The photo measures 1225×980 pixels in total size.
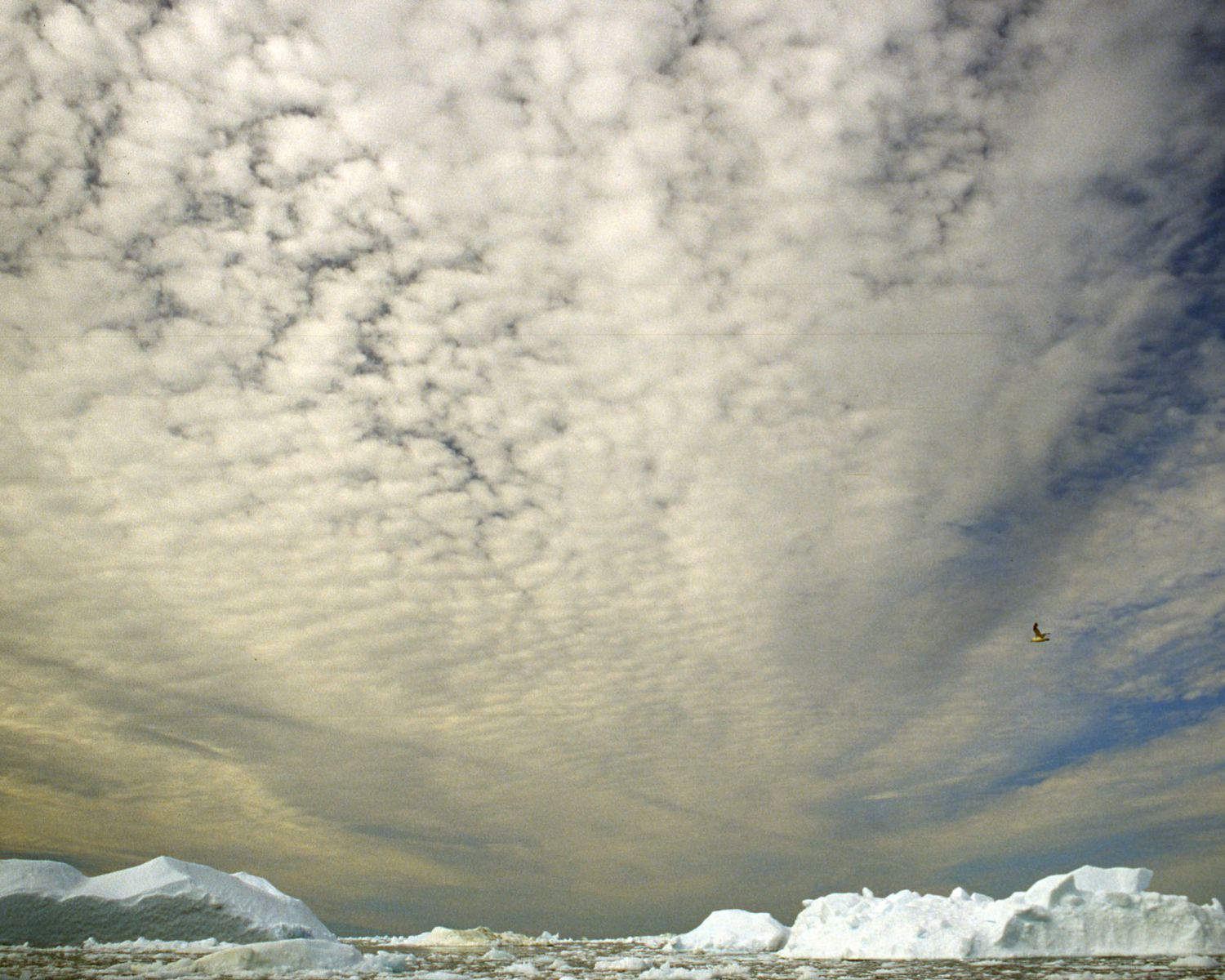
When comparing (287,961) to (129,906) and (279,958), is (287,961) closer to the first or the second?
(279,958)

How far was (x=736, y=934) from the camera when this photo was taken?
4091 centimetres

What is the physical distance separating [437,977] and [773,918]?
2775cm

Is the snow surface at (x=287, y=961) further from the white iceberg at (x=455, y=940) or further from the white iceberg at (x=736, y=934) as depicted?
the white iceberg at (x=455, y=940)

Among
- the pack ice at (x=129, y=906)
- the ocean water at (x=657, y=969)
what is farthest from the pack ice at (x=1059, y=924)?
the pack ice at (x=129, y=906)

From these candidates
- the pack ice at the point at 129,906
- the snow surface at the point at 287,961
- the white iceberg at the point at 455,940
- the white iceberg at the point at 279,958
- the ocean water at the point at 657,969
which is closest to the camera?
the ocean water at the point at 657,969

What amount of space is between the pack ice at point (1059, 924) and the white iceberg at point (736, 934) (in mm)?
12323

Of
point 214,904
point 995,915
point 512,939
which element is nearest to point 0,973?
point 214,904

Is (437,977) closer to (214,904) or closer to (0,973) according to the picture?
(0,973)

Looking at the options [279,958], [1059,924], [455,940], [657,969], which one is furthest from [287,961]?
[455,940]

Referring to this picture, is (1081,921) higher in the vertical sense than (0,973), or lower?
higher

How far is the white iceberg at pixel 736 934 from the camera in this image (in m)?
39.4

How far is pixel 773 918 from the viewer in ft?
135

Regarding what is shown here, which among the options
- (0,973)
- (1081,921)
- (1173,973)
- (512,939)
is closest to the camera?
(0,973)

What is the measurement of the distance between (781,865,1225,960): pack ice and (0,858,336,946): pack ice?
72.6 ft
